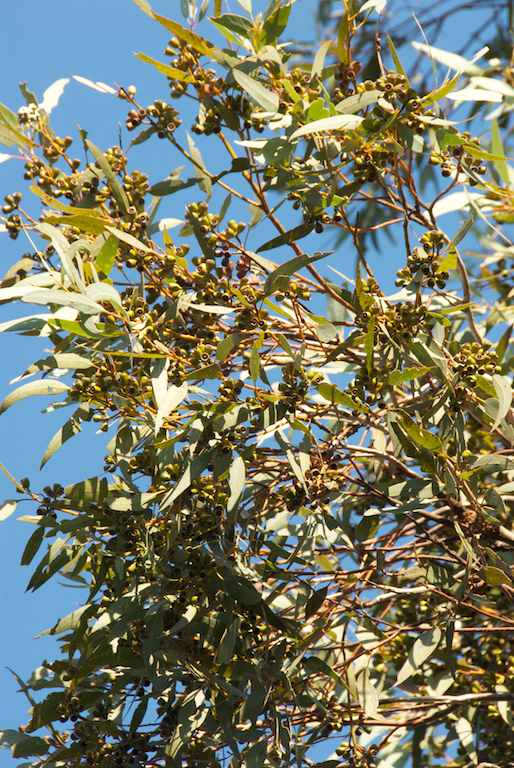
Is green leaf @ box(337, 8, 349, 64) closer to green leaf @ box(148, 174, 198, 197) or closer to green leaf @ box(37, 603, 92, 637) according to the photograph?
green leaf @ box(148, 174, 198, 197)

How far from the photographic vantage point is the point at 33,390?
980mm

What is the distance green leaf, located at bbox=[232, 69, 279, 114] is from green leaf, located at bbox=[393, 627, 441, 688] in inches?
32.7

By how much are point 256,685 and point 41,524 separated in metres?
0.42

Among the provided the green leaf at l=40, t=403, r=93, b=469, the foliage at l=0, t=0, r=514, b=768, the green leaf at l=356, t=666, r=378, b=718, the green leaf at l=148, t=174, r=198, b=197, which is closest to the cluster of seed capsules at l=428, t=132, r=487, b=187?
the foliage at l=0, t=0, r=514, b=768

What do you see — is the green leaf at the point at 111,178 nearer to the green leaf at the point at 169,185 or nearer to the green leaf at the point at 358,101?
the green leaf at the point at 169,185

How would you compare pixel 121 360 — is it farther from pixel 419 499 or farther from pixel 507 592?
pixel 507 592

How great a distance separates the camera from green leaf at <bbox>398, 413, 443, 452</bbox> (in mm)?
923

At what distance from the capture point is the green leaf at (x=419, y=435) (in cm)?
92

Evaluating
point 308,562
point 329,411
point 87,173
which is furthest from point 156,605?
point 87,173

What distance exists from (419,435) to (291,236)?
13.6 inches

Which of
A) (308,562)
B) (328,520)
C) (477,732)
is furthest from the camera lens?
(477,732)

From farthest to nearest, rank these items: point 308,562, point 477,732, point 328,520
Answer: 1. point 477,732
2. point 308,562
3. point 328,520

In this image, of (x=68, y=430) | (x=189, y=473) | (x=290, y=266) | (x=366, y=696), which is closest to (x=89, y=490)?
(x=68, y=430)

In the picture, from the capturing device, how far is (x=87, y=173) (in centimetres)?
109
